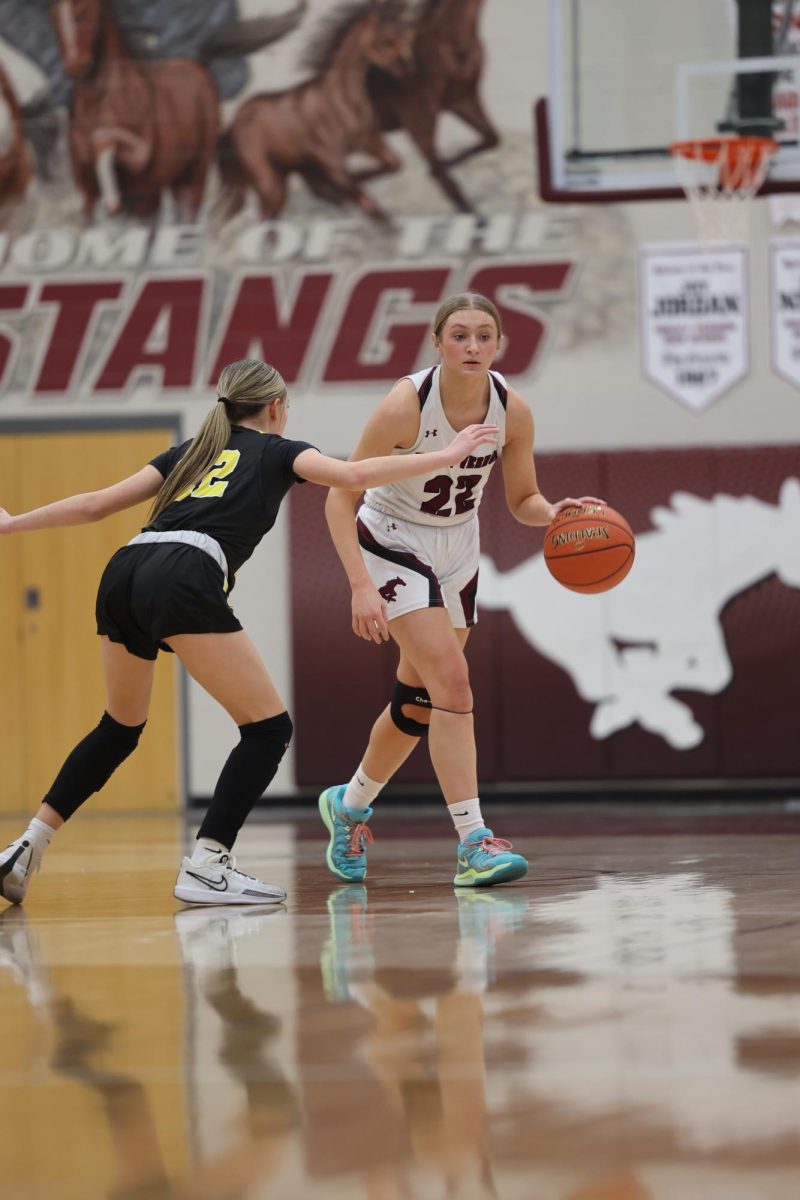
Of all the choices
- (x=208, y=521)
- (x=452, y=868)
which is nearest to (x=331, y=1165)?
(x=208, y=521)

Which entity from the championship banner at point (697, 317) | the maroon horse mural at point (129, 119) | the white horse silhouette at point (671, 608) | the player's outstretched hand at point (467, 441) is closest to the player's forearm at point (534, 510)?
the player's outstretched hand at point (467, 441)

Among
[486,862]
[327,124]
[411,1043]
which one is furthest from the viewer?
[327,124]

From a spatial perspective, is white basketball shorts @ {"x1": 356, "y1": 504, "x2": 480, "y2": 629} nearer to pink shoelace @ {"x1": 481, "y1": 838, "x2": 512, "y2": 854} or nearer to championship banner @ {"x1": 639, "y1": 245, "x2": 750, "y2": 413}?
pink shoelace @ {"x1": 481, "y1": 838, "x2": 512, "y2": 854}

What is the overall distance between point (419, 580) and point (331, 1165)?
294 centimetres

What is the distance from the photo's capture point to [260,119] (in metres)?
10.2

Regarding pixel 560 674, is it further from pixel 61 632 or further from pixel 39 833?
pixel 39 833

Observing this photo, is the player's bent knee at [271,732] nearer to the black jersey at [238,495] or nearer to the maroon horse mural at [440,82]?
the black jersey at [238,495]

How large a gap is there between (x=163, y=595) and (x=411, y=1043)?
1947 mm

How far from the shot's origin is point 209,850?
477 cm

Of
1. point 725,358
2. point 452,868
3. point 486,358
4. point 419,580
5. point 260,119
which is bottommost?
point 452,868

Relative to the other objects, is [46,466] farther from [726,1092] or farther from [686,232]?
[726,1092]

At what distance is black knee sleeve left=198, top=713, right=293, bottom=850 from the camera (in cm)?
469

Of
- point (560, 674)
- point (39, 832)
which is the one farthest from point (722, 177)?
point (39, 832)

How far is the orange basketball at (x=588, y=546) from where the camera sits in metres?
5.27
